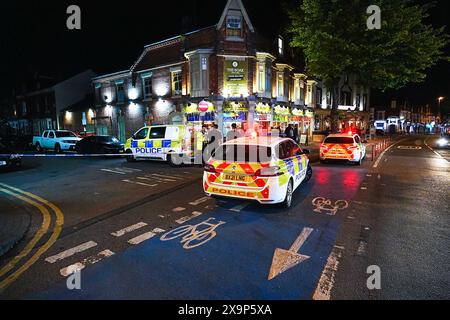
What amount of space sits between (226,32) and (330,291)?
2183 cm

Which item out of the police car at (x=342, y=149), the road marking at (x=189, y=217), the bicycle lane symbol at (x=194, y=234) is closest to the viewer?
the bicycle lane symbol at (x=194, y=234)

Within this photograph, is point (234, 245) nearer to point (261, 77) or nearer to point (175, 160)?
point (175, 160)

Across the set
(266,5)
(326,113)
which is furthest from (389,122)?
(266,5)

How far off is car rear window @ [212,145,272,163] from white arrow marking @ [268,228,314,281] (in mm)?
2117

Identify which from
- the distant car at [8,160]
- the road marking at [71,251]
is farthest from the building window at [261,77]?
the road marking at [71,251]

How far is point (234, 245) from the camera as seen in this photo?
4.77 metres

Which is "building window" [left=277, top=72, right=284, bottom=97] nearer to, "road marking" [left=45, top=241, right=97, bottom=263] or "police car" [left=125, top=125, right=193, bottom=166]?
"police car" [left=125, top=125, right=193, bottom=166]

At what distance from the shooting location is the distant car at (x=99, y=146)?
18125 mm

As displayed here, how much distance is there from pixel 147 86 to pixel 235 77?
9.86 metres

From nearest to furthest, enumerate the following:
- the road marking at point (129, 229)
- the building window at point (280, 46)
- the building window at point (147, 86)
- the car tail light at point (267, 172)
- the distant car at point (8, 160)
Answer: the road marking at point (129, 229), the car tail light at point (267, 172), the distant car at point (8, 160), the building window at point (147, 86), the building window at point (280, 46)

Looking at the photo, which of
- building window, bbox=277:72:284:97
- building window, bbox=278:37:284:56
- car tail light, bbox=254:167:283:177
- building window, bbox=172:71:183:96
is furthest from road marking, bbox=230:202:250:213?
building window, bbox=278:37:284:56

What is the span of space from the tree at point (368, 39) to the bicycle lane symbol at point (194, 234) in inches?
689

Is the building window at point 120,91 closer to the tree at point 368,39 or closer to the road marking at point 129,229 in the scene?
the tree at point 368,39

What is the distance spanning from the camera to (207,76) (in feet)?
73.8
